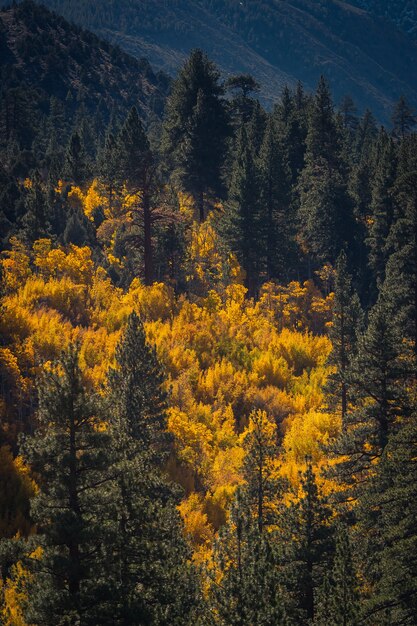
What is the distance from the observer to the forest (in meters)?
14.6

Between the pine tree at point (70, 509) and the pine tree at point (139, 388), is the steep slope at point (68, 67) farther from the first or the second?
the pine tree at point (70, 509)

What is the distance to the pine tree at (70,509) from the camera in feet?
44.7

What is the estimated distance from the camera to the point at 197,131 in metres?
49.7

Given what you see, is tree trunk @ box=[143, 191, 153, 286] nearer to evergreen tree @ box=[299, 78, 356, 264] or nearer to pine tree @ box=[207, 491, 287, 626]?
evergreen tree @ box=[299, 78, 356, 264]

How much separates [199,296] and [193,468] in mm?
14866

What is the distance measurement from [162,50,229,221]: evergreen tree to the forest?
16cm

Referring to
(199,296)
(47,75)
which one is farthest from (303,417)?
(47,75)

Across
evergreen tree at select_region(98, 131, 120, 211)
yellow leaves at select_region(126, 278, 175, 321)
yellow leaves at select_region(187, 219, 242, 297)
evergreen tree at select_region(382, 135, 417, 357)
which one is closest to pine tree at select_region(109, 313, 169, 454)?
yellow leaves at select_region(126, 278, 175, 321)

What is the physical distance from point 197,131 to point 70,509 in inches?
1567

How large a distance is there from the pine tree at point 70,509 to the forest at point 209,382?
0.15ft

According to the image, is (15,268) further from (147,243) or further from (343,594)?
(343,594)

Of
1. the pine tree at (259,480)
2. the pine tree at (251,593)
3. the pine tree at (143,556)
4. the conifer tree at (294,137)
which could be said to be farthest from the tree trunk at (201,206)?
the pine tree at (251,593)

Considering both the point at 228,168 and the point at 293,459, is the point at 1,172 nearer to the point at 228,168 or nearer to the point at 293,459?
the point at 228,168

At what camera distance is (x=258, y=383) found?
103 feet
